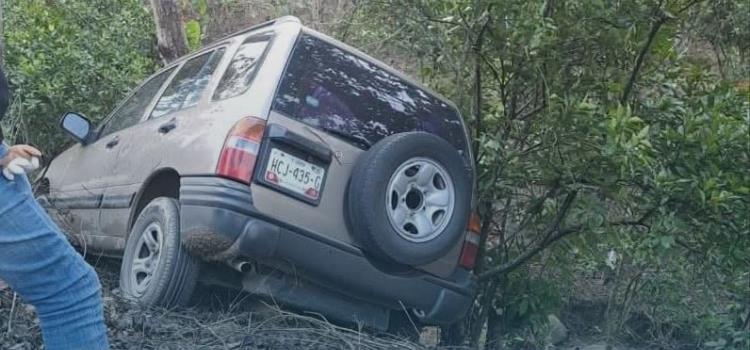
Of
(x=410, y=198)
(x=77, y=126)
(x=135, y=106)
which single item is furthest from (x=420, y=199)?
(x=77, y=126)

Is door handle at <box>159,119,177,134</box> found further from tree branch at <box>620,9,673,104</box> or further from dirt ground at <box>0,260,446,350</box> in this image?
tree branch at <box>620,9,673,104</box>

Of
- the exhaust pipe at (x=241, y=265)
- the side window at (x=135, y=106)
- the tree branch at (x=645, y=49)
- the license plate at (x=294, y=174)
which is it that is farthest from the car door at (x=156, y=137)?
the tree branch at (x=645, y=49)

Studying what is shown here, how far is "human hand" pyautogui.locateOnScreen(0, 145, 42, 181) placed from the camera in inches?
124

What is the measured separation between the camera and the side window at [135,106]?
6590 mm

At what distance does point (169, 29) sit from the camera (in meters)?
9.68

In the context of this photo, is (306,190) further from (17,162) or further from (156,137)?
(17,162)

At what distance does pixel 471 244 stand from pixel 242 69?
164 cm

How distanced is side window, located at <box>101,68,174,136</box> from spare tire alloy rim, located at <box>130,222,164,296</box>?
133 centimetres

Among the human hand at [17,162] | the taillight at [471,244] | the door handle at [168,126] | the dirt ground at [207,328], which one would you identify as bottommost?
the dirt ground at [207,328]

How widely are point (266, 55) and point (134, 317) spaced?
5.15ft

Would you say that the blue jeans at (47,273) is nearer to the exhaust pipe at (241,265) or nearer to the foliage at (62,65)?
the exhaust pipe at (241,265)

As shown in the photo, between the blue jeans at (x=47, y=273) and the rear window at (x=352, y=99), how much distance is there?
6.26 feet

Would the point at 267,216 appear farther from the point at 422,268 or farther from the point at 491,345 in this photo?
the point at 491,345

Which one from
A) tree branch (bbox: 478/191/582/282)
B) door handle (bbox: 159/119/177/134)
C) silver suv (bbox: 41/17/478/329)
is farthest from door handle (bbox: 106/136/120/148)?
tree branch (bbox: 478/191/582/282)
